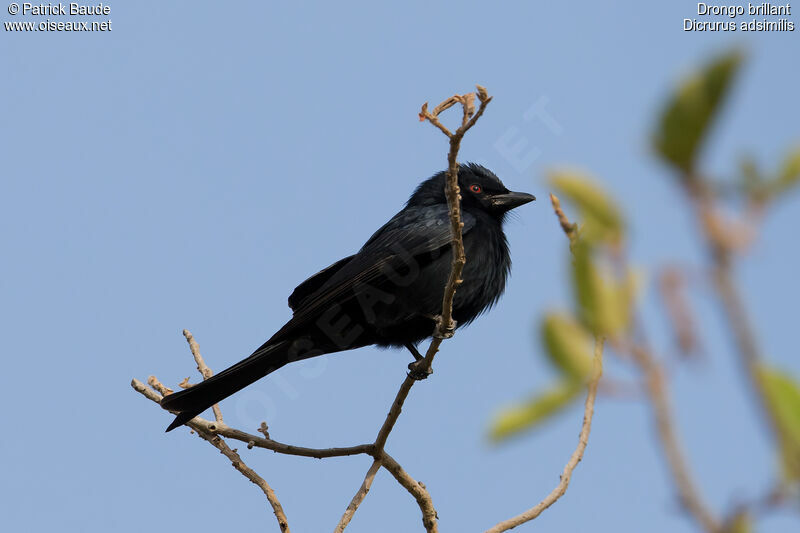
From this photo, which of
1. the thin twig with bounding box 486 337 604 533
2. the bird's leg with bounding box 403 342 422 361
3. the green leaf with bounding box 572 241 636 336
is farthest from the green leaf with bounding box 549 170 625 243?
the bird's leg with bounding box 403 342 422 361

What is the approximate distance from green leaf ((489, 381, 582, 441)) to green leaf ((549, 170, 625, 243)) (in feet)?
0.55

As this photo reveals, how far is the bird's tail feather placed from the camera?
19.1 ft

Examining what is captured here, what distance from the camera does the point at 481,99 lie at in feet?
10.2

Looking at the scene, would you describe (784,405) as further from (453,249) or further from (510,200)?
(510,200)

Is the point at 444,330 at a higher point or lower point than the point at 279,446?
higher

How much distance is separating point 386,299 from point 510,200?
1561 millimetres

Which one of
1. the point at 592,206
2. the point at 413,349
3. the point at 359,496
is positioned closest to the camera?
the point at 592,206

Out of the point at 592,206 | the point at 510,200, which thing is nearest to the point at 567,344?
the point at 592,206

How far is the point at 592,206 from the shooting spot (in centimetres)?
87

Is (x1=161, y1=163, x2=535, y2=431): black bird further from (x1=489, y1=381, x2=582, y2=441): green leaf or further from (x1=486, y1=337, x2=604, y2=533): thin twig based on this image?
(x1=489, y1=381, x2=582, y2=441): green leaf

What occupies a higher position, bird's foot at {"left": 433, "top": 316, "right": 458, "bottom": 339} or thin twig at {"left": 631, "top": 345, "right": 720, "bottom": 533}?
thin twig at {"left": 631, "top": 345, "right": 720, "bottom": 533}

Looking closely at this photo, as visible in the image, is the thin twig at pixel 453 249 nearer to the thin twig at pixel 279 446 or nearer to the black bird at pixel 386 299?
the thin twig at pixel 279 446

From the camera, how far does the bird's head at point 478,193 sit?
23.3ft

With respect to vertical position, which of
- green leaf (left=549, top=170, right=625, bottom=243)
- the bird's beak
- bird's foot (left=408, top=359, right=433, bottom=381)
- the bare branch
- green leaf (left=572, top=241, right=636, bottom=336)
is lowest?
the bare branch
